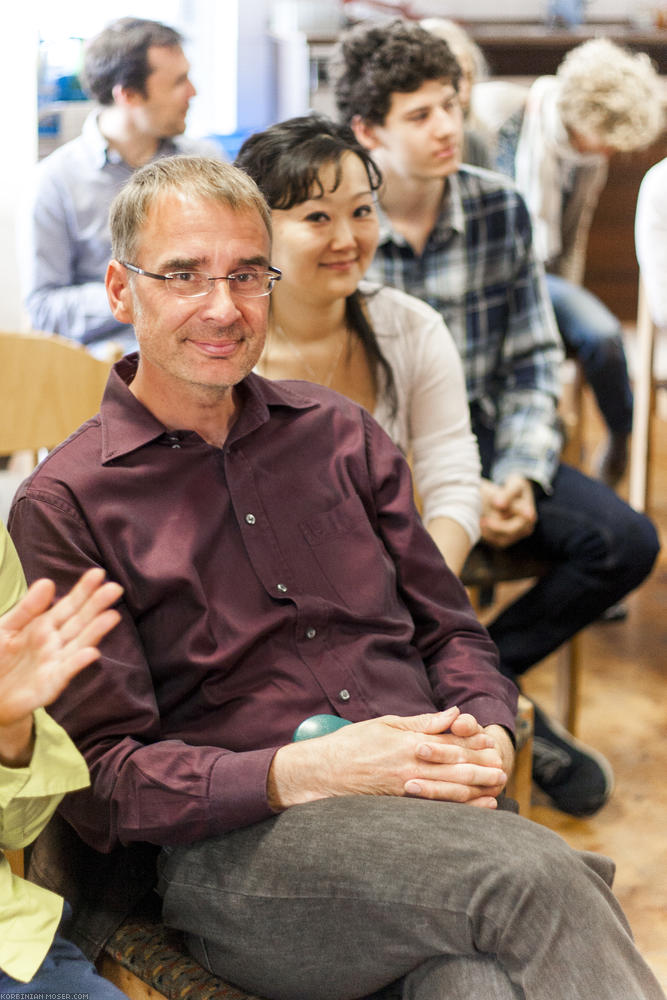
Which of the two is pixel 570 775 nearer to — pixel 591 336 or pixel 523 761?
pixel 523 761

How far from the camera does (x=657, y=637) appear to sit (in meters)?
2.95

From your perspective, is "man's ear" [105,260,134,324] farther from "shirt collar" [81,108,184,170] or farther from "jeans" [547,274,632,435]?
"jeans" [547,274,632,435]

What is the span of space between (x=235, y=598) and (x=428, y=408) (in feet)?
2.37

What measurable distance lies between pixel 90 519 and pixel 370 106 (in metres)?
1.20

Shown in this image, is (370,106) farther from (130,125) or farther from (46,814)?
(46,814)

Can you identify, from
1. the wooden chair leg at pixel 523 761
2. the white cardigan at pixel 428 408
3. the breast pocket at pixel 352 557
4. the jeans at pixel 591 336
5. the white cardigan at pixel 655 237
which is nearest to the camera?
the breast pocket at pixel 352 557

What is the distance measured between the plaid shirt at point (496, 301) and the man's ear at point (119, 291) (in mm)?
894

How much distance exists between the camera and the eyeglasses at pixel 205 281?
1.22 m

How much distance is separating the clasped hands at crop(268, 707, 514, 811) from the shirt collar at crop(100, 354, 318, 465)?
35 centimetres

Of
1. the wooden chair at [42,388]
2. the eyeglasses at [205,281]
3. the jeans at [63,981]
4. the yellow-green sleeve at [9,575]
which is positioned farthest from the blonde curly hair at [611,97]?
the jeans at [63,981]

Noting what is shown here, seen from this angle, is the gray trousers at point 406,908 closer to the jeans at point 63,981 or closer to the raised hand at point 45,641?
the jeans at point 63,981

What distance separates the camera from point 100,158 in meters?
2.87

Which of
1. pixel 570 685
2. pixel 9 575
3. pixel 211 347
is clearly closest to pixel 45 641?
pixel 9 575

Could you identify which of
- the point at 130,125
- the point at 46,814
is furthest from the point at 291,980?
the point at 130,125
